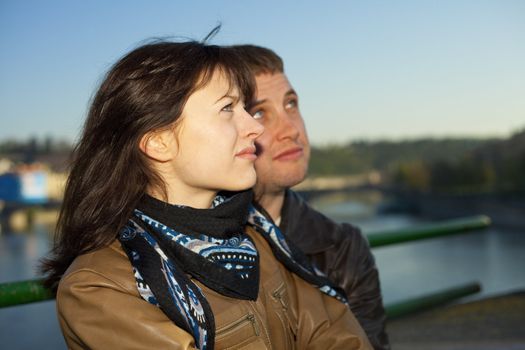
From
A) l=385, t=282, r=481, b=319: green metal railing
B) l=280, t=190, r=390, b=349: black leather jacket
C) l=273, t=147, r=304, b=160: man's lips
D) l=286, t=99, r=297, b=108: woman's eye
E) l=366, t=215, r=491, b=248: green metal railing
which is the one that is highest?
l=286, t=99, r=297, b=108: woman's eye

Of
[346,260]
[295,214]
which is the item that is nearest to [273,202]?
[295,214]

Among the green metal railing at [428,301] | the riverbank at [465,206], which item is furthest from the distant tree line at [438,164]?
the green metal railing at [428,301]

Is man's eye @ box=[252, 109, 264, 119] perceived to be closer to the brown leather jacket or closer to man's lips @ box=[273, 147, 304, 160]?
man's lips @ box=[273, 147, 304, 160]

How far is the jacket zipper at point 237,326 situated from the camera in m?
1.26

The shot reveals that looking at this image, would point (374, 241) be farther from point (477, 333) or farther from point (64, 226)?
point (64, 226)

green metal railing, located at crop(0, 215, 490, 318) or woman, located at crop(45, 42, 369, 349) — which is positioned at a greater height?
woman, located at crop(45, 42, 369, 349)

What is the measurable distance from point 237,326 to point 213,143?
0.42 meters

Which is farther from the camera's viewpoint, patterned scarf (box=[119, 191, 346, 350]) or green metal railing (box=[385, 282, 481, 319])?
green metal railing (box=[385, 282, 481, 319])

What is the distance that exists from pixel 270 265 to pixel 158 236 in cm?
40

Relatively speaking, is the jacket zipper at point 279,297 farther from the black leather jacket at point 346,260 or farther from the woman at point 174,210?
the black leather jacket at point 346,260

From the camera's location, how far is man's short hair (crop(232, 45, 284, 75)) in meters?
2.00

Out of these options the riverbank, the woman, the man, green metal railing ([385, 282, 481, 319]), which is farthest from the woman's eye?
the riverbank

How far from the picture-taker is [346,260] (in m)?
1.99

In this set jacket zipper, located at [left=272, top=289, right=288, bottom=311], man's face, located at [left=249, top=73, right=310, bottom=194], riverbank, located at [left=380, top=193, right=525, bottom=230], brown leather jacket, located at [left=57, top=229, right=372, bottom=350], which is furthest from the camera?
riverbank, located at [left=380, top=193, right=525, bottom=230]
